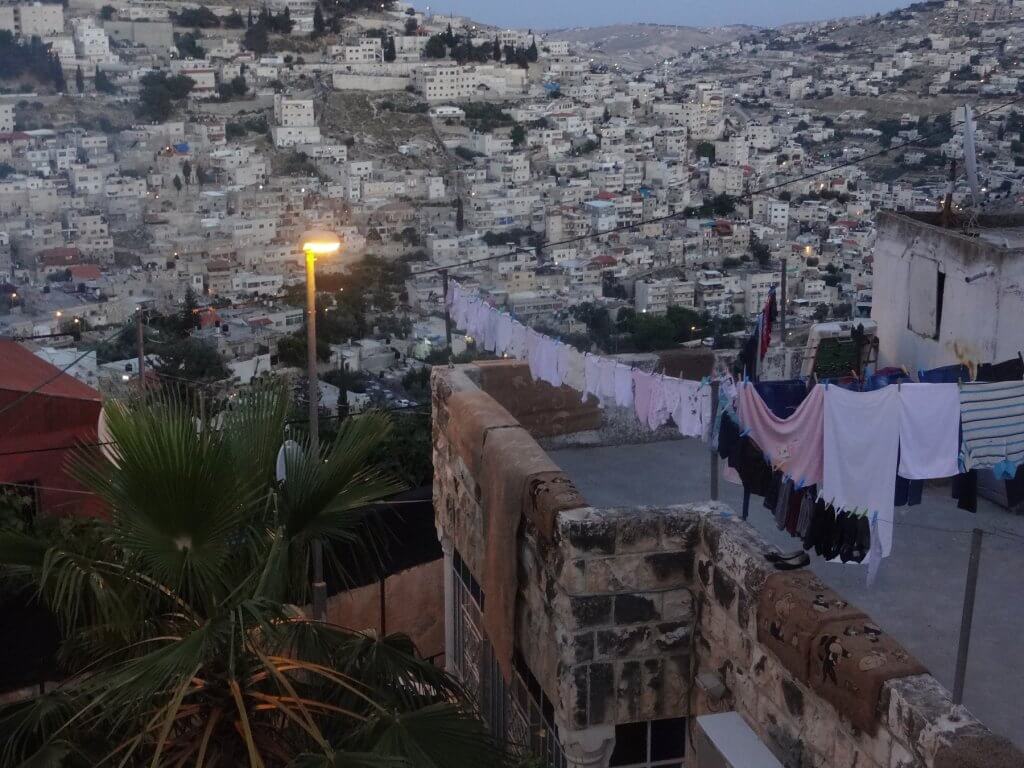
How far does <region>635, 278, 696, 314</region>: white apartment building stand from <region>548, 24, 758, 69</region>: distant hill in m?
107

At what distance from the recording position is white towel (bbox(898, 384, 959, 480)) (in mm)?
3551

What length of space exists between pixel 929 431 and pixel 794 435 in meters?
0.41

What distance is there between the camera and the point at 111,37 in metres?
91.6

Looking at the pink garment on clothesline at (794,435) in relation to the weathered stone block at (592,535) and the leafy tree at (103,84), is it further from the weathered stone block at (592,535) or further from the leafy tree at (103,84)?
the leafy tree at (103,84)

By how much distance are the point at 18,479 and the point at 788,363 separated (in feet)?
15.0

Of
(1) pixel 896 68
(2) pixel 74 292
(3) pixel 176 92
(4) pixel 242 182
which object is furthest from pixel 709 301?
(1) pixel 896 68

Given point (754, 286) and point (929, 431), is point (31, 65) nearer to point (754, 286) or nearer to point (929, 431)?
point (754, 286)

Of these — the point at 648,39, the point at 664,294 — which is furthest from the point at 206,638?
the point at 648,39

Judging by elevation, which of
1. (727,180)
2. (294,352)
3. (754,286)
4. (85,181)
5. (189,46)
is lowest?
(754,286)

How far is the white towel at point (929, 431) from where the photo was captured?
355cm

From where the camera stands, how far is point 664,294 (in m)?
43.4

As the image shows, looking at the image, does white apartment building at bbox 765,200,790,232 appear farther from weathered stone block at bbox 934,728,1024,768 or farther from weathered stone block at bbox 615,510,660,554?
weathered stone block at bbox 934,728,1024,768

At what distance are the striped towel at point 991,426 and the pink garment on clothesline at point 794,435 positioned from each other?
44 centimetres

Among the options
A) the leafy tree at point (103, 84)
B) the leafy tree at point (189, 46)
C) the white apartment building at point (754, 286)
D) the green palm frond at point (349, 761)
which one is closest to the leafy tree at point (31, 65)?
the leafy tree at point (103, 84)
